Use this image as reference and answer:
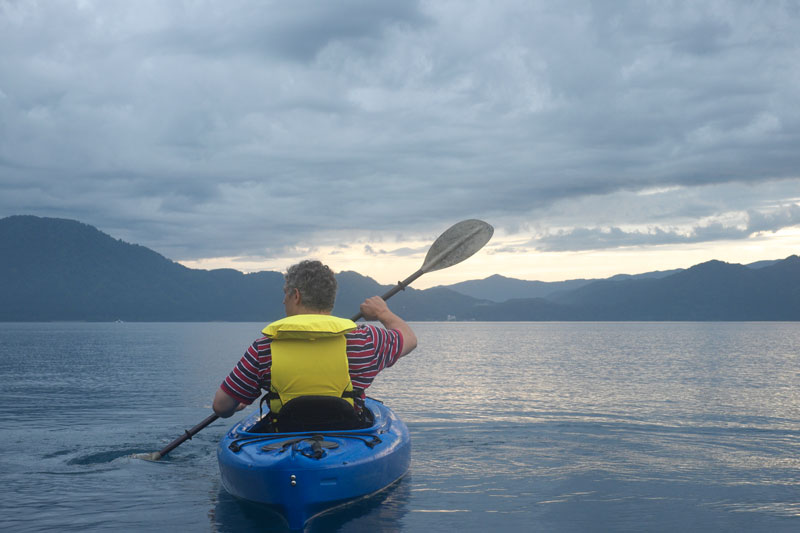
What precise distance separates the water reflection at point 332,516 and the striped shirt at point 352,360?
51.2 inches

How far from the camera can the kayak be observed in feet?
20.8

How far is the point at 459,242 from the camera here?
1144cm

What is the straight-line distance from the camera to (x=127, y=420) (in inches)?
685

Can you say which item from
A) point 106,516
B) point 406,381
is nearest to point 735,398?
point 406,381

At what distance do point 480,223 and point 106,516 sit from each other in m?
7.25

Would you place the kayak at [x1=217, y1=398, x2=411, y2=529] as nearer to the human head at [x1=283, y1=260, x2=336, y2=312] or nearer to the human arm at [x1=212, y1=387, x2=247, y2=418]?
the human arm at [x1=212, y1=387, x2=247, y2=418]

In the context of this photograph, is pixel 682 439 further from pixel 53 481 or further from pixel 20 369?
pixel 20 369

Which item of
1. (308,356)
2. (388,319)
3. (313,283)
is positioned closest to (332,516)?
(308,356)

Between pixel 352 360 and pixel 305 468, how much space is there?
47.3 inches

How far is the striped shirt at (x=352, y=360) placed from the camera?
6.66 meters

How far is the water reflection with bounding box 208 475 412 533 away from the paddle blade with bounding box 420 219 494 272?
4310 mm

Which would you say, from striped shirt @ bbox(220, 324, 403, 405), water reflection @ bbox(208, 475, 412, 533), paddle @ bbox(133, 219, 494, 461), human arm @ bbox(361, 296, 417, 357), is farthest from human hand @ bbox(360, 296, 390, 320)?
paddle @ bbox(133, 219, 494, 461)

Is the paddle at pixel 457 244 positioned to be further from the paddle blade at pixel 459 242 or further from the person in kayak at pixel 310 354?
the person in kayak at pixel 310 354

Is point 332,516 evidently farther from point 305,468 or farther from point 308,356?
point 308,356
